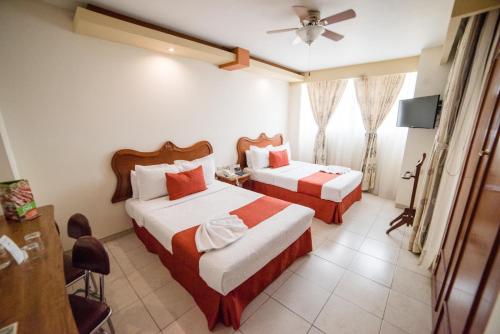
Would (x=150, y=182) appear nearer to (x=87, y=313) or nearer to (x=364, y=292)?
(x=87, y=313)

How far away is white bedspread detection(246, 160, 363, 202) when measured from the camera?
2850 millimetres

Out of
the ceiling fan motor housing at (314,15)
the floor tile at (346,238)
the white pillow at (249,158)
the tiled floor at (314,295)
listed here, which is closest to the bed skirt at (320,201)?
the floor tile at (346,238)

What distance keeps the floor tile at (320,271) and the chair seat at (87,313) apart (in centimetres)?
159

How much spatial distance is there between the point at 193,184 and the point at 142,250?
946mm

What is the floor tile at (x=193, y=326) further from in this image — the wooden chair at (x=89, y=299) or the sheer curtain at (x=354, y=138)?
the sheer curtain at (x=354, y=138)

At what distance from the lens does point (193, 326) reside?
152 centimetres

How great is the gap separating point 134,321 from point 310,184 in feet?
8.20

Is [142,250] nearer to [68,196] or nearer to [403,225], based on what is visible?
[68,196]

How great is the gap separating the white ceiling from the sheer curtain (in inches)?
41.6

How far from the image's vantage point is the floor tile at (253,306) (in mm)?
1594

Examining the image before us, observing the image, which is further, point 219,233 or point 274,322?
point 219,233

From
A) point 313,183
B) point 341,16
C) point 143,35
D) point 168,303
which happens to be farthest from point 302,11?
point 168,303

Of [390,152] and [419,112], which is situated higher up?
[419,112]

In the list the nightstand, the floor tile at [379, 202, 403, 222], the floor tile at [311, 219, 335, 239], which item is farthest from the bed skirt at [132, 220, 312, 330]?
the floor tile at [379, 202, 403, 222]
